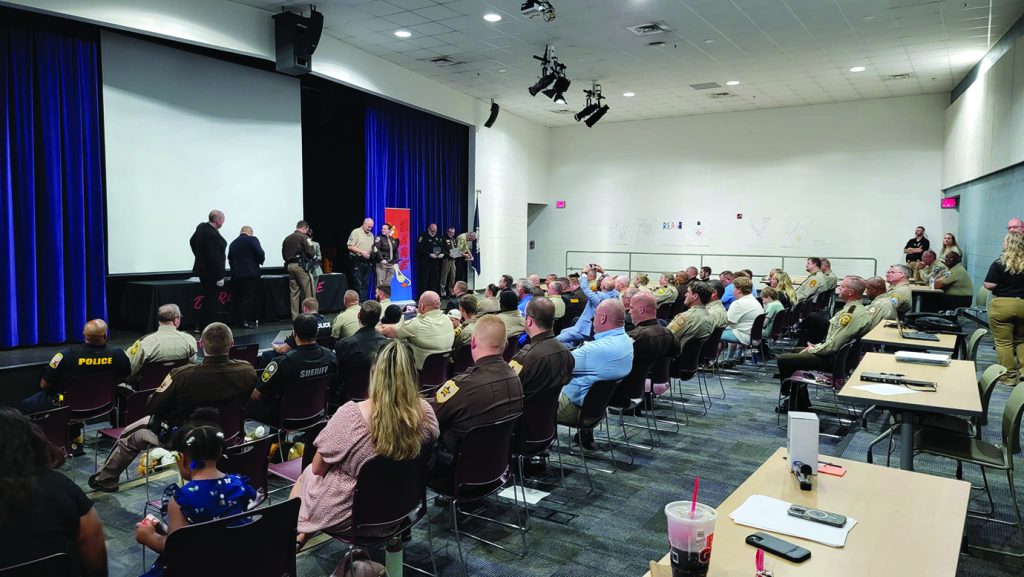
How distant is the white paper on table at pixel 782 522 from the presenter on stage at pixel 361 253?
9.55 m

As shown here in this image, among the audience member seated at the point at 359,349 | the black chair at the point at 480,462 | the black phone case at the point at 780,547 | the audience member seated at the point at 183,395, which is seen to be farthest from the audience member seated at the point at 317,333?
the black phone case at the point at 780,547

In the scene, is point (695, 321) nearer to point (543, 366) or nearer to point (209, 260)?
point (543, 366)

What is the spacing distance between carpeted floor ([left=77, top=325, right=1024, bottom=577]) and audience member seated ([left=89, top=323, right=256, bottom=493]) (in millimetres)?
268

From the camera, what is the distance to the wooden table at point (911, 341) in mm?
5059

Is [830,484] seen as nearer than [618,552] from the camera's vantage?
Yes

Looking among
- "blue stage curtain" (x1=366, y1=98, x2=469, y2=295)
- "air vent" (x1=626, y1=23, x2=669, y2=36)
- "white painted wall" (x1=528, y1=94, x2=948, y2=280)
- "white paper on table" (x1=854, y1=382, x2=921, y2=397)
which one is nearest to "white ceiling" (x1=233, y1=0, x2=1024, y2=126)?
"air vent" (x1=626, y1=23, x2=669, y2=36)

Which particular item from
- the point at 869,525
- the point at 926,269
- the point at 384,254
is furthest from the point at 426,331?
the point at 926,269

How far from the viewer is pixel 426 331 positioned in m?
5.40

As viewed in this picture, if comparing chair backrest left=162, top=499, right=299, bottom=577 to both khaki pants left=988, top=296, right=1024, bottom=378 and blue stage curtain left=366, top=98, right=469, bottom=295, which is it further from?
blue stage curtain left=366, top=98, right=469, bottom=295

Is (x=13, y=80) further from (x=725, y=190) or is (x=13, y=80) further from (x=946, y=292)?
(x=725, y=190)

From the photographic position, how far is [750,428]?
18.7 feet

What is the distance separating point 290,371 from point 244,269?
4.99 metres

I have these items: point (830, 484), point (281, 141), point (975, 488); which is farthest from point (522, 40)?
point (830, 484)

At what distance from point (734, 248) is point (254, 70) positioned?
36.9 ft
